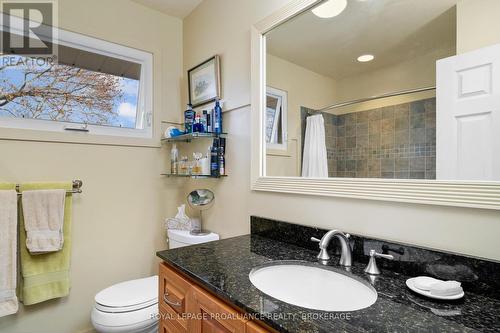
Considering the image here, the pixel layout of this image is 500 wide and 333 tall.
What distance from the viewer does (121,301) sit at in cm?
147

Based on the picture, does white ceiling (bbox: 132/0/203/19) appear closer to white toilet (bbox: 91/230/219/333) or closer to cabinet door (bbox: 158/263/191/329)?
cabinet door (bbox: 158/263/191/329)

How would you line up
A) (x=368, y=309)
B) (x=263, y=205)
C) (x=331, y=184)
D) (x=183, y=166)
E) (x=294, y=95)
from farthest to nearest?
(x=183, y=166) → (x=263, y=205) → (x=294, y=95) → (x=331, y=184) → (x=368, y=309)

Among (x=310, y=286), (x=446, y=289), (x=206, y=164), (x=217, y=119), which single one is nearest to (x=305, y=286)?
(x=310, y=286)

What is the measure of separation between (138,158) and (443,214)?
74.4 inches

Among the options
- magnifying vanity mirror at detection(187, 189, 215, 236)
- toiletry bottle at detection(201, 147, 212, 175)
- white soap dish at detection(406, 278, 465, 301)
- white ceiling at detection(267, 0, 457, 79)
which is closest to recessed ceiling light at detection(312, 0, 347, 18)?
white ceiling at detection(267, 0, 457, 79)

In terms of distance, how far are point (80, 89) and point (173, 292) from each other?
1.58m

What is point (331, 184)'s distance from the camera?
3.88 ft

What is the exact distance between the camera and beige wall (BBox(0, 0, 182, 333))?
5.48ft

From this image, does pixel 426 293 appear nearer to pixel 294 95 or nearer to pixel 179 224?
pixel 294 95

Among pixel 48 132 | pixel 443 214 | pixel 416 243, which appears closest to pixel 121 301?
pixel 48 132

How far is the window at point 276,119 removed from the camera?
1.45 meters

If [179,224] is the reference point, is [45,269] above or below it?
below

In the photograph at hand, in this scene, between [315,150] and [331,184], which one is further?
[315,150]

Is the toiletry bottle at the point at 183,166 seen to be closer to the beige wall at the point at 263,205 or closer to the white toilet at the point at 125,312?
the beige wall at the point at 263,205
